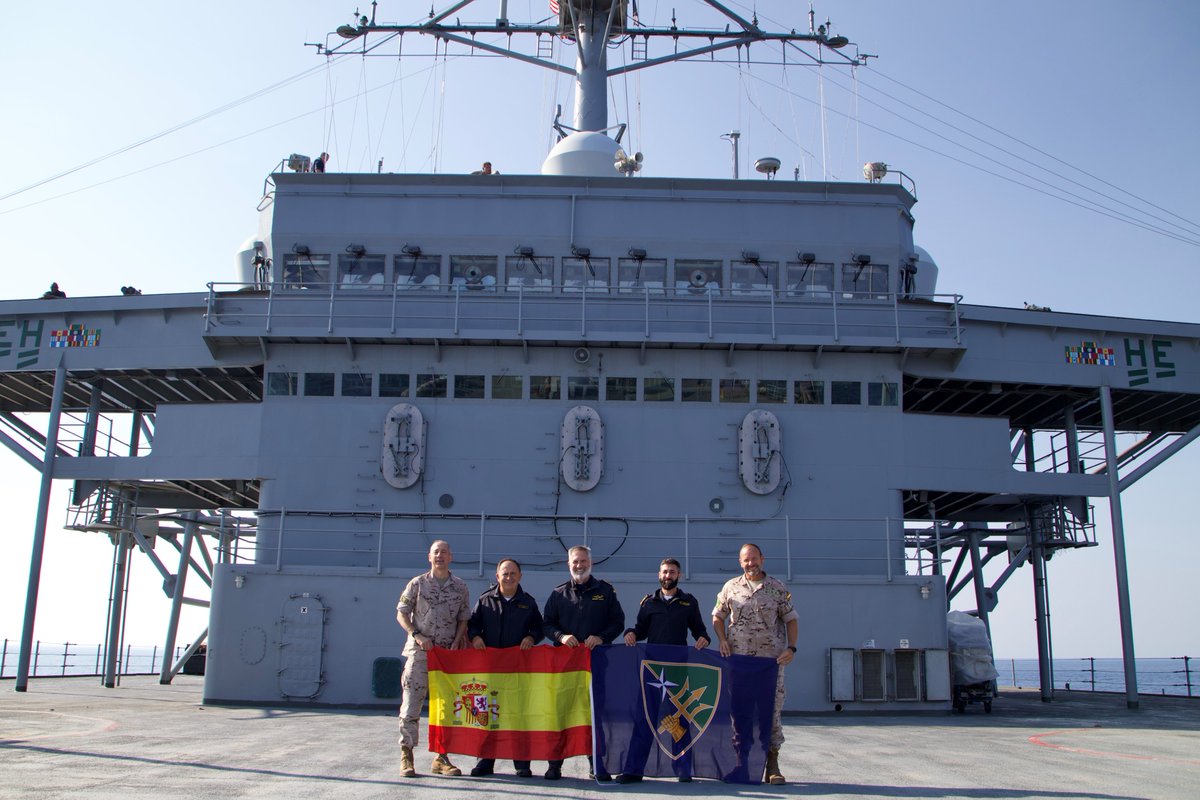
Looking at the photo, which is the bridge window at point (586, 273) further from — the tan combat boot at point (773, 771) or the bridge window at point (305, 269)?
the tan combat boot at point (773, 771)

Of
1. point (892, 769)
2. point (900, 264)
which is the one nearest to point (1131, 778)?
point (892, 769)

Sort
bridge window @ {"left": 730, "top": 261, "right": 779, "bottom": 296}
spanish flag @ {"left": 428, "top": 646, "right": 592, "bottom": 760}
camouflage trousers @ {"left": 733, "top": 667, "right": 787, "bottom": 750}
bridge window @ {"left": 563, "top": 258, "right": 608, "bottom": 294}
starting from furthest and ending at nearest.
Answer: bridge window @ {"left": 730, "top": 261, "right": 779, "bottom": 296}, bridge window @ {"left": 563, "top": 258, "right": 608, "bottom": 294}, spanish flag @ {"left": 428, "top": 646, "right": 592, "bottom": 760}, camouflage trousers @ {"left": 733, "top": 667, "right": 787, "bottom": 750}

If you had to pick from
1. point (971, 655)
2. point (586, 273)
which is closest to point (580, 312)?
point (586, 273)

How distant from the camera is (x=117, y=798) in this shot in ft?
20.2

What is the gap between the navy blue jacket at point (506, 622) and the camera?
28.5 feet

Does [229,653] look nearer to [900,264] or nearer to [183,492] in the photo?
[183,492]

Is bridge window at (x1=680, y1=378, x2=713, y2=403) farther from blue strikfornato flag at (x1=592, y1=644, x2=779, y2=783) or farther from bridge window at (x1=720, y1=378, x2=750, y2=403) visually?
blue strikfornato flag at (x1=592, y1=644, x2=779, y2=783)

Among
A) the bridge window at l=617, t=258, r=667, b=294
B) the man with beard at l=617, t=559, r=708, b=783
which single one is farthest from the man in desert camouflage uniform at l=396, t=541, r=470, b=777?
the bridge window at l=617, t=258, r=667, b=294

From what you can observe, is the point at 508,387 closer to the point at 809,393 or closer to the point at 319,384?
the point at 319,384

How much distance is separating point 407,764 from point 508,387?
9914 millimetres

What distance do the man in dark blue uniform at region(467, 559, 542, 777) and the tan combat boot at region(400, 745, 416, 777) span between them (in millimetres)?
865

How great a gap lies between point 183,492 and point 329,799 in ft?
53.5

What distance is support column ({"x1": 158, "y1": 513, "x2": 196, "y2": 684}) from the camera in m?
22.1

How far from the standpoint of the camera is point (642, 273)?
18219 mm
